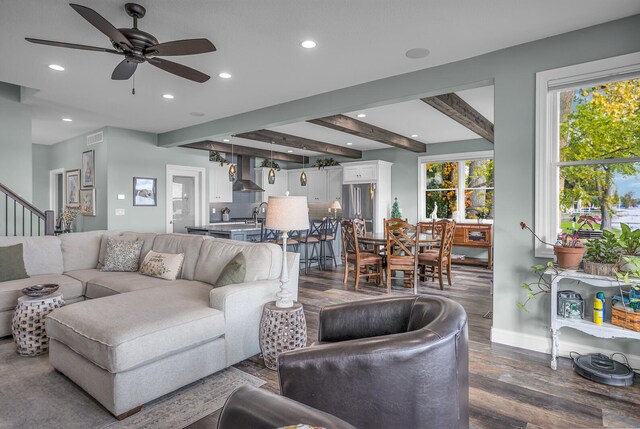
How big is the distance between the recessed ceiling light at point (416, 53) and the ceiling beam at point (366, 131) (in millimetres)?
2072

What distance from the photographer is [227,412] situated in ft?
3.40

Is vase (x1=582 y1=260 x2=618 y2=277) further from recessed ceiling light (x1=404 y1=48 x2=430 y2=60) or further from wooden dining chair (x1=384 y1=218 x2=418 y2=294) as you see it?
wooden dining chair (x1=384 y1=218 x2=418 y2=294)

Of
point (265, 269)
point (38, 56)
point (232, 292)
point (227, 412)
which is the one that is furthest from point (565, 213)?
point (38, 56)

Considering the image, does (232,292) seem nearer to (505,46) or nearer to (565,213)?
(565,213)

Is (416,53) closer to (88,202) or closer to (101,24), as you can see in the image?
(101,24)

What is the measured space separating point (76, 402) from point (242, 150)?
260 inches

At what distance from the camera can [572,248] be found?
2584 mm

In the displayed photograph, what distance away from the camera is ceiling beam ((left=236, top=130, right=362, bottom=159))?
652 cm

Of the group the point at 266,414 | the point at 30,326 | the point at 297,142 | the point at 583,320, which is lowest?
the point at 30,326

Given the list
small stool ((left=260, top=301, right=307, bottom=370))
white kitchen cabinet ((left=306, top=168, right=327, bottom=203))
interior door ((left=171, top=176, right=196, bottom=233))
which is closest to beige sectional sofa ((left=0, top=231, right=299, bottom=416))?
small stool ((left=260, top=301, right=307, bottom=370))

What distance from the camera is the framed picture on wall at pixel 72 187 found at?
705cm

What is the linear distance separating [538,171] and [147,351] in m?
3.15

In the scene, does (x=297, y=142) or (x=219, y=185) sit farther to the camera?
(x=219, y=185)

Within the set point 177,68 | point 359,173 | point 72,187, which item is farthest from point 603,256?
point 72,187
